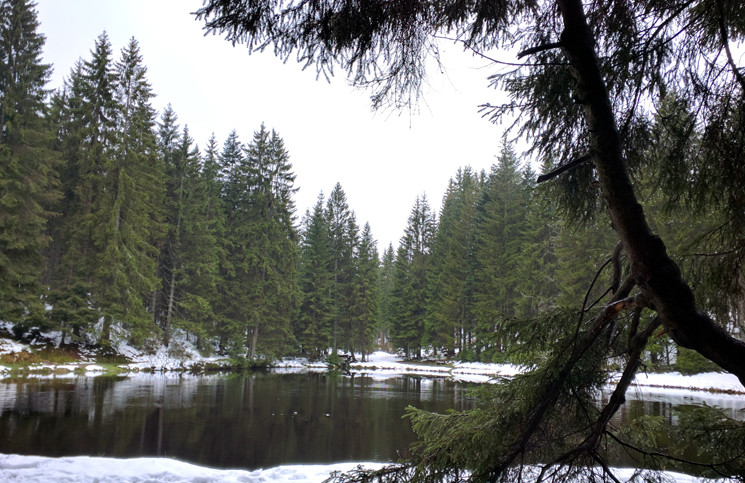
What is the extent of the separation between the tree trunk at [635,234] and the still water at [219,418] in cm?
291

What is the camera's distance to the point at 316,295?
35.7 metres

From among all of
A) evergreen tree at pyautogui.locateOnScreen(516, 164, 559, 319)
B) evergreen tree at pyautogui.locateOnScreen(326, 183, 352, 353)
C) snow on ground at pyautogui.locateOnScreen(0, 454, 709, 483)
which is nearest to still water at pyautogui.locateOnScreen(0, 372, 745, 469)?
snow on ground at pyautogui.locateOnScreen(0, 454, 709, 483)

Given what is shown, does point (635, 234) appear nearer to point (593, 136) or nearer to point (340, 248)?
point (593, 136)

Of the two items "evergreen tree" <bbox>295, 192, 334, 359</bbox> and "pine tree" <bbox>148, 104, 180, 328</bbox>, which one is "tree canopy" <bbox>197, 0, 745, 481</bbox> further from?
"evergreen tree" <bbox>295, 192, 334, 359</bbox>

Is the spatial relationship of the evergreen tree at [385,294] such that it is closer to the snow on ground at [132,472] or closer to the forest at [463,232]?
the forest at [463,232]

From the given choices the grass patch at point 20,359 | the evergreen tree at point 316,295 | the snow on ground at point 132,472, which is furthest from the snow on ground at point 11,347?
the evergreen tree at point 316,295

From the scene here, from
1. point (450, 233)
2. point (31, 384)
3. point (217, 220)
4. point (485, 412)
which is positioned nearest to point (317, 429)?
point (485, 412)

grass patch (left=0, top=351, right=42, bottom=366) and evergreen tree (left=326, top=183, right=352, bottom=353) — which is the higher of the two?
evergreen tree (left=326, top=183, right=352, bottom=353)

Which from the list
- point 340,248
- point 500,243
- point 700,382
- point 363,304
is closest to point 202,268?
point 340,248

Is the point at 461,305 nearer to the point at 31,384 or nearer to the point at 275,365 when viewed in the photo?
the point at 275,365

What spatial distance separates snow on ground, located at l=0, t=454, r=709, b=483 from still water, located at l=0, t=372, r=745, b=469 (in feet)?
3.13

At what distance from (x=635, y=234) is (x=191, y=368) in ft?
84.4

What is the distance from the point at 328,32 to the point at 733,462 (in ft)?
11.2

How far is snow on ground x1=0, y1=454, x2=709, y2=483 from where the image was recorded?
5.66m
